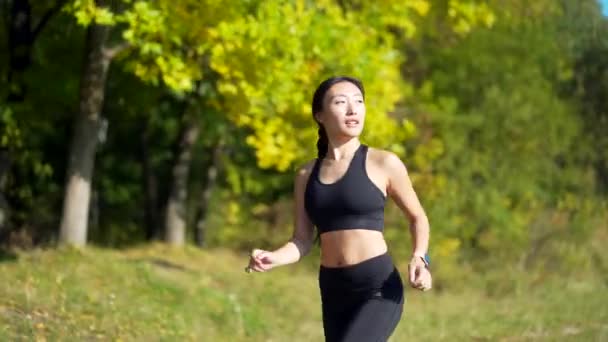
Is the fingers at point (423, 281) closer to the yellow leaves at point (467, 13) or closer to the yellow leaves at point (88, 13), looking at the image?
the yellow leaves at point (88, 13)

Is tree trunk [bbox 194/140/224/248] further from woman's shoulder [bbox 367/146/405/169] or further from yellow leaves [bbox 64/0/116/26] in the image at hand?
woman's shoulder [bbox 367/146/405/169]

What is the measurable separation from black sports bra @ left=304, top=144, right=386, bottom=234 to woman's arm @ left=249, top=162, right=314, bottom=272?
0.55 feet

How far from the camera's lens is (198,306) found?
13344 millimetres

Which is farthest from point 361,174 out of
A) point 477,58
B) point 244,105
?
point 477,58

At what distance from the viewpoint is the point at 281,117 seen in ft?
47.6

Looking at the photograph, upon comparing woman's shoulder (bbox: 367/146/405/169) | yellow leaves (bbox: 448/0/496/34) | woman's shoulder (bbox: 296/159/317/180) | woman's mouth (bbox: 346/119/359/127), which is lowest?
woman's shoulder (bbox: 296/159/317/180)

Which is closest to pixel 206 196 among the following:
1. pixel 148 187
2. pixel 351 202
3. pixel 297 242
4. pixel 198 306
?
pixel 148 187

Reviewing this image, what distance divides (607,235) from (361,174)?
68.5 ft

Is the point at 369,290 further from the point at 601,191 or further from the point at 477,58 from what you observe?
the point at 601,191

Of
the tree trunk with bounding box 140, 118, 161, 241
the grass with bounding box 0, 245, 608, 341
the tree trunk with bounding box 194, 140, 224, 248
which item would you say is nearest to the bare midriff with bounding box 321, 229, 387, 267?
the grass with bounding box 0, 245, 608, 341

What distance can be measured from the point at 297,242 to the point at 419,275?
693mm

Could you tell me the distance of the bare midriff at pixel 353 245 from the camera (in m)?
5.54

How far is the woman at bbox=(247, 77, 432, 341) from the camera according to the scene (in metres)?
5.52

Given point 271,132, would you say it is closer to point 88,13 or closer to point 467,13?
point 88,13
